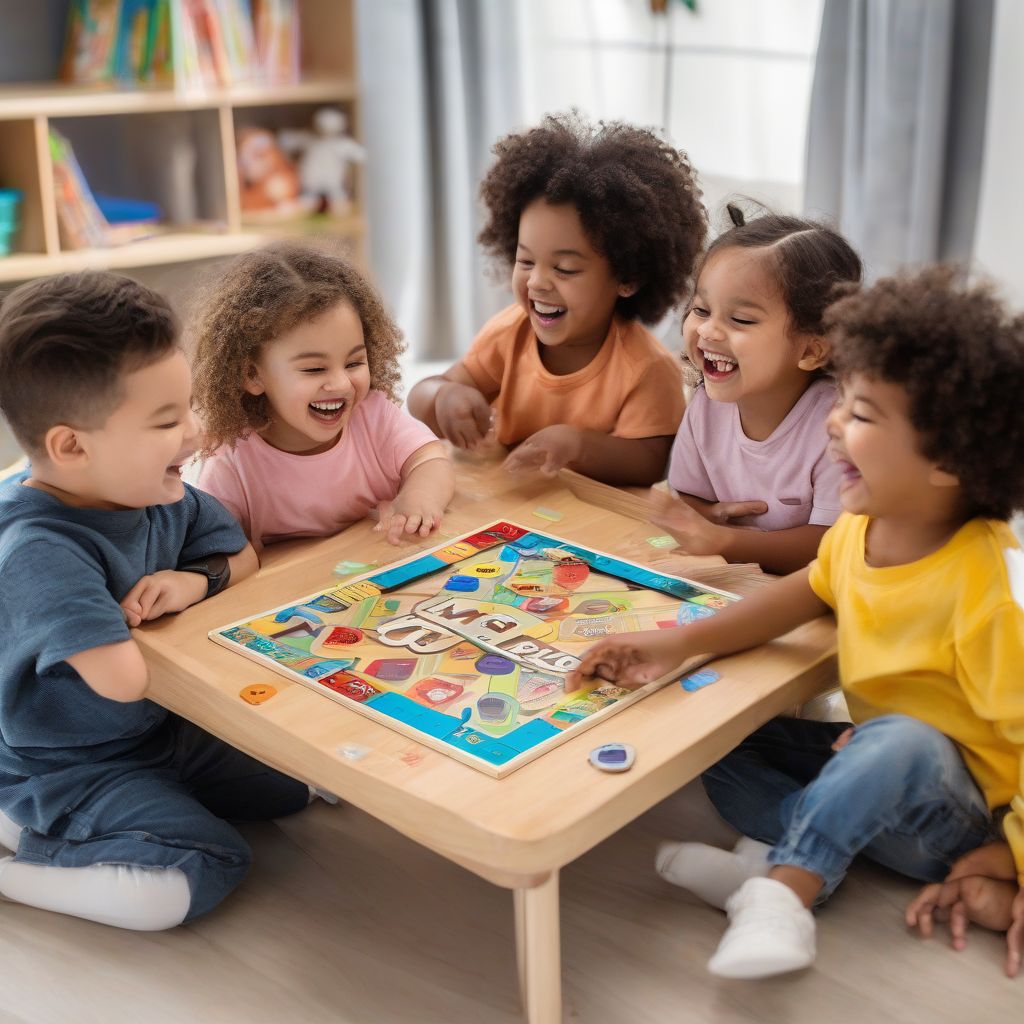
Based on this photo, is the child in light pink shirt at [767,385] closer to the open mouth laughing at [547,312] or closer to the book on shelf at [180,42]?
the open mouth laughing at [547,312]

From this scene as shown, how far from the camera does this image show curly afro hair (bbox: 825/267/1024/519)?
1.19 meters

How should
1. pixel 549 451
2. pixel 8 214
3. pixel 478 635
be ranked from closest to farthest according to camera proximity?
1. pixel 478 635
2. pixel 549 451
3. pixel 8 214

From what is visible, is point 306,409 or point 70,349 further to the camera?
point 306,409

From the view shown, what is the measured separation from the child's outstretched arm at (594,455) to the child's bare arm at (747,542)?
0.72 feet

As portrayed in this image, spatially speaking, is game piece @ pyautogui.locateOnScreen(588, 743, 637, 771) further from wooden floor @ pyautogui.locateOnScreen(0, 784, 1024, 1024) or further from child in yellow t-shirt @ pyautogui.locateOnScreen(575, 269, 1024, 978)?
wooden floor @ pyautogui.locateOnScreen(0, 784, 1024, 1024)

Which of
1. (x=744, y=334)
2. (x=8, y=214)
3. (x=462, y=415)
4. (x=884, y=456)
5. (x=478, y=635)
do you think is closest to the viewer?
(x=884, y=456)

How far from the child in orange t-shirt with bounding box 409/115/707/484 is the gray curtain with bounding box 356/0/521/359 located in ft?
4.08

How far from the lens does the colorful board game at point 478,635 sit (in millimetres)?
1204

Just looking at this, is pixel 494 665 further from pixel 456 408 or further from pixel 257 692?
pixel 456 408

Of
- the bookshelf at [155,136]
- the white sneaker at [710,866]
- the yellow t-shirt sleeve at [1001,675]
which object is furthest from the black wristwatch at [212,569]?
the bookshelf at [155,136]

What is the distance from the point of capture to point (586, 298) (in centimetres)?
181

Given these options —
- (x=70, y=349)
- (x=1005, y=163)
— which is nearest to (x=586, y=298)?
(x=70, y=349)

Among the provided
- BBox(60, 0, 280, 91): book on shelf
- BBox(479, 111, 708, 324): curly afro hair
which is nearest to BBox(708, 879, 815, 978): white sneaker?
BBox(479, 111, 708, 324): curly afro hair

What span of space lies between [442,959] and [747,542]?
588 mm
